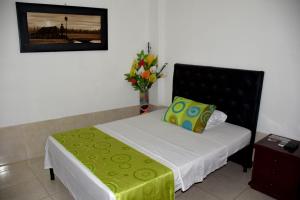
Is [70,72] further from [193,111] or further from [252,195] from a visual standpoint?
[252,195]

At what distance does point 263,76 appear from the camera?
8.95ft

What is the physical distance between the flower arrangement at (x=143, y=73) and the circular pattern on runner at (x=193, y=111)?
97 centimetres

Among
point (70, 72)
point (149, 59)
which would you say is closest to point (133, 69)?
point (149, 59)

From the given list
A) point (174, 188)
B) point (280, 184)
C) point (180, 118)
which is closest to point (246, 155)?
point (280, 184)

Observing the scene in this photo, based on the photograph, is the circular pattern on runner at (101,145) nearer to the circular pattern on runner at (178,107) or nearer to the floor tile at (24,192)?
the floor tile at (24,192)

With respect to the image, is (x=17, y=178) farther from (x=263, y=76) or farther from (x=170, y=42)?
(x=263, y=76)

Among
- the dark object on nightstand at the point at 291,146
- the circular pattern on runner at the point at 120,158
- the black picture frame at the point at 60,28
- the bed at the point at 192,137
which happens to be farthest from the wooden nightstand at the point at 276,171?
the black picture frame at the point at 60,28

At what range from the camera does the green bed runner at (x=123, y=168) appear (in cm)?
178

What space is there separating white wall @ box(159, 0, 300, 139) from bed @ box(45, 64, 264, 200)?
14 centimetres

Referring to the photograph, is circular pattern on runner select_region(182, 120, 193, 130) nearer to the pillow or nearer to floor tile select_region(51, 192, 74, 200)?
the pillow

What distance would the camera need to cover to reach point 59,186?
2.67 m

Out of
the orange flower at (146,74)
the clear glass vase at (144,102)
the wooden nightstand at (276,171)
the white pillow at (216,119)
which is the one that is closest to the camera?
the wooden nightstand at (276,171)

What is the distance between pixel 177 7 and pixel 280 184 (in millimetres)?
2696

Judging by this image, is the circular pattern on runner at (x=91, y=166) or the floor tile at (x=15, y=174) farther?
the floor tile at (x=15, y=174)
